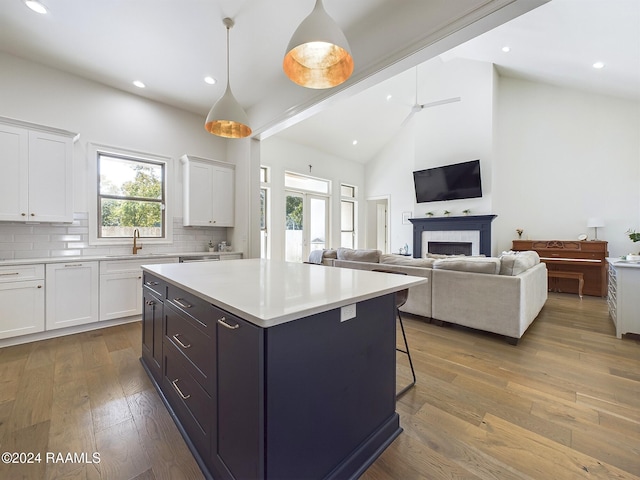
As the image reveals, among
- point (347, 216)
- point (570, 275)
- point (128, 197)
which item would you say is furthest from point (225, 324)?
point (347, 216)

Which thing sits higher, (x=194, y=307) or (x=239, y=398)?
(x=194, y=307)

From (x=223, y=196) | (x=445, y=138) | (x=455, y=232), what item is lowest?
(x=455, y=232)

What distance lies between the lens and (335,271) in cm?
203

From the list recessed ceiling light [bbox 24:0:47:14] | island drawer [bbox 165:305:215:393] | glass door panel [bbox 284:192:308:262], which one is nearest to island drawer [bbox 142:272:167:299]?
island drawer [bbox 165:305:215:393]

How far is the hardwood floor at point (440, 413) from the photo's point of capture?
53.0 inches

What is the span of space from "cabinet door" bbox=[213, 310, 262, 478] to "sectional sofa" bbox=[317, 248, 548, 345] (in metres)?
2.29

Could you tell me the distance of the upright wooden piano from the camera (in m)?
4.77

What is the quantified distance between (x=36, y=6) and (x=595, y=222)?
816 cm

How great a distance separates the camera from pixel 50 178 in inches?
120

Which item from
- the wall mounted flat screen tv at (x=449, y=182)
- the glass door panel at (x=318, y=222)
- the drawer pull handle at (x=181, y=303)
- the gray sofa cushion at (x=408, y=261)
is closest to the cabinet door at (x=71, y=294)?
the drawer pull handle at (x=181, y=303)

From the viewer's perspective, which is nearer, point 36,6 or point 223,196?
point 36,6

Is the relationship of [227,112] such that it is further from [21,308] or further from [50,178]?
[21,308]

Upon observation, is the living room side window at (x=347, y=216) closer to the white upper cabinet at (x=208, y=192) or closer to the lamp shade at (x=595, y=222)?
the white upper cabinet at (x=208, y=192)

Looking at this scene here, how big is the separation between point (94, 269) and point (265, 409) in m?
3.32
